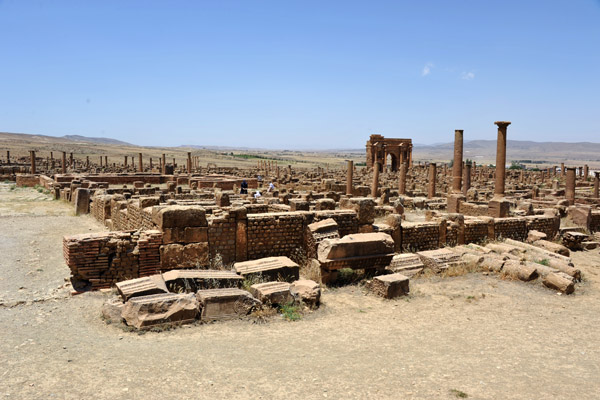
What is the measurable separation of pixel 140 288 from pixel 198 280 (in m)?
1.15

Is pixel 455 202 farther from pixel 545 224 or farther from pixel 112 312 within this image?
pixel 112 312

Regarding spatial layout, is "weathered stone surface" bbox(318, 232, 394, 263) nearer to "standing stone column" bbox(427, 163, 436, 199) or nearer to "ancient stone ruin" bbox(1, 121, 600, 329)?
"ancient stone ruin" bbox(1, 121, 600, 329)

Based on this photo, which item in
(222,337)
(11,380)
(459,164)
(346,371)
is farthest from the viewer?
(459,164)

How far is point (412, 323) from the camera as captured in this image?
308 inches

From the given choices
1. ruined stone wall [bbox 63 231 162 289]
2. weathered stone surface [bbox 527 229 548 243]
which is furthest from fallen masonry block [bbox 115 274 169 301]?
weathered stone surface [bbox 527 229 548 243]

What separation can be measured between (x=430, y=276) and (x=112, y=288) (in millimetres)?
7179

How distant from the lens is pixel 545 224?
616 inches

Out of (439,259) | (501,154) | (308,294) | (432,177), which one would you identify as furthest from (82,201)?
(432,177)

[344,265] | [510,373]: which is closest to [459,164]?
[344,265]

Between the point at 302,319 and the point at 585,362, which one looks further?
the point at 302,319

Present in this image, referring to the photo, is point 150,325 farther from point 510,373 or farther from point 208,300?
point 510,373

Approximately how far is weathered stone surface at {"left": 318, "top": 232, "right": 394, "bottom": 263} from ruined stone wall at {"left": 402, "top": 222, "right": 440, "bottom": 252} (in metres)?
2.53

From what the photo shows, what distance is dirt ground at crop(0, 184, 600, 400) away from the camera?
512 cm

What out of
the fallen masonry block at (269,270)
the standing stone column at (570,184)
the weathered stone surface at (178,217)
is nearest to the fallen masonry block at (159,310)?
the fallen masonry block at (269,270)
